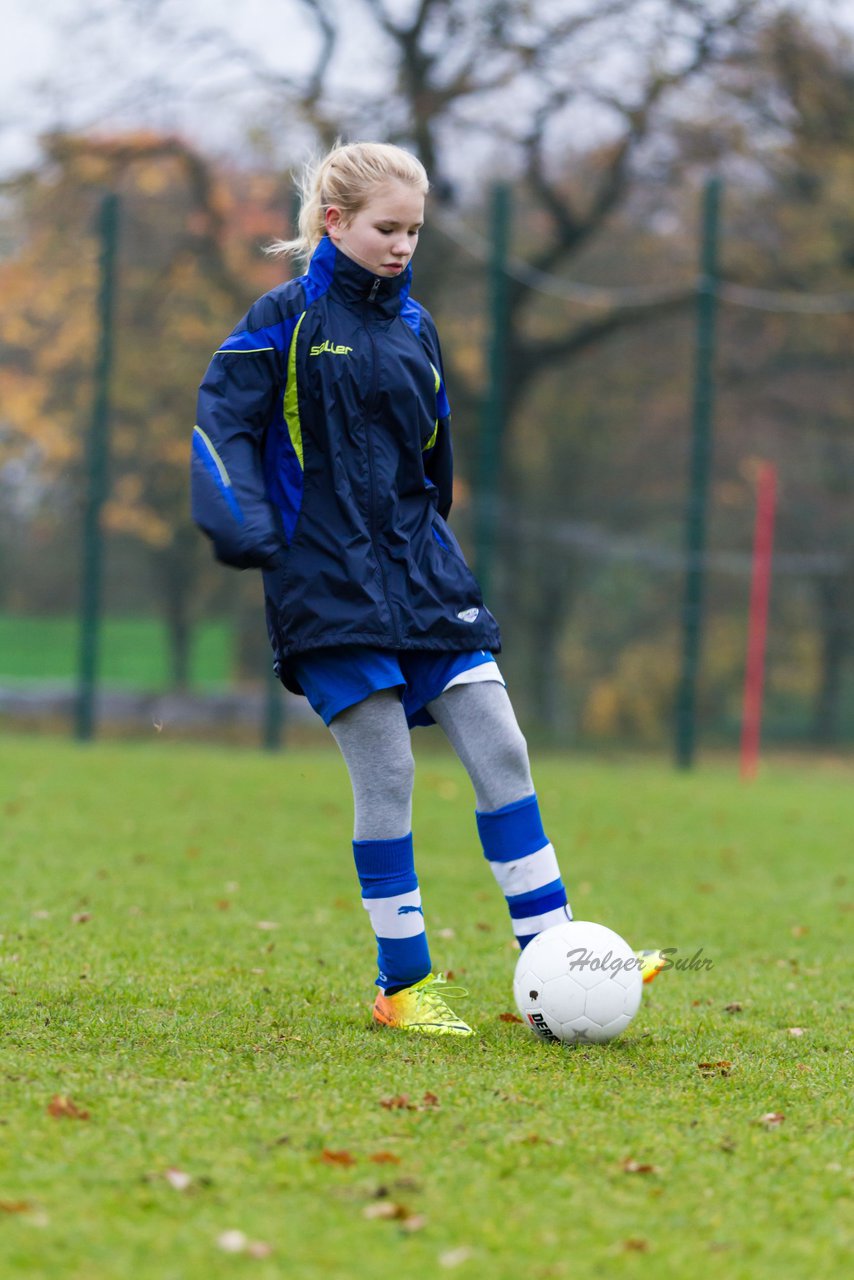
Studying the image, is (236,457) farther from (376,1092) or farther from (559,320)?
(559,320)

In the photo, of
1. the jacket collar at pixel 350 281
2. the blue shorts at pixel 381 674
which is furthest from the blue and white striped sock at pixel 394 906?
the jacket collar at pixel 350 281

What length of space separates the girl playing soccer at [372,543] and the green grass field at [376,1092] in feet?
1.46

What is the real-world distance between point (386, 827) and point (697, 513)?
924 cm

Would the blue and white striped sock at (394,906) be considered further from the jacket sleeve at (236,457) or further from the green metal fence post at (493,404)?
the green metal fence post at (493,404)

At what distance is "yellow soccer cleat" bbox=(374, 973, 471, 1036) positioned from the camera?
12.6ft

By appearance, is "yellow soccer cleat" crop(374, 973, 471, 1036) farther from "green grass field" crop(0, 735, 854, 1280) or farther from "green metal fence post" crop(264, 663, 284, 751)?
"green metal fence post" crop(264, 663, 284, 751)

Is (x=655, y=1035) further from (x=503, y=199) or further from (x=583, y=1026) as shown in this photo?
(x=503, y=199)

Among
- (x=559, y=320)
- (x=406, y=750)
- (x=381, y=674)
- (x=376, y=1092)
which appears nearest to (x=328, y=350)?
(x=381, y=674)

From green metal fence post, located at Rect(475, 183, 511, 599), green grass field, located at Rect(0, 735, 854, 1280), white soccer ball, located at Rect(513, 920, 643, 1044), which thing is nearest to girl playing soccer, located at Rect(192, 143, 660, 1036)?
white soccer ball, located at Rect(513, 920, 643, 1044)

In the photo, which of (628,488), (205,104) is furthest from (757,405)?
(205,104)

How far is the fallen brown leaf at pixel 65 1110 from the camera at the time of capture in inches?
115

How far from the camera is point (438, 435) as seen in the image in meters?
4.12

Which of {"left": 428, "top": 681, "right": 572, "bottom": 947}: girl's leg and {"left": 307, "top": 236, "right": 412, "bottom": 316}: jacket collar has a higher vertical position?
{"left": 307, "top": 236, "right": 412, "bottom": 316}: jacket collar

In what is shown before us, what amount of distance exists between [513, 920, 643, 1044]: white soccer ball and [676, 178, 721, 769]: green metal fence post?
9.07 metres
